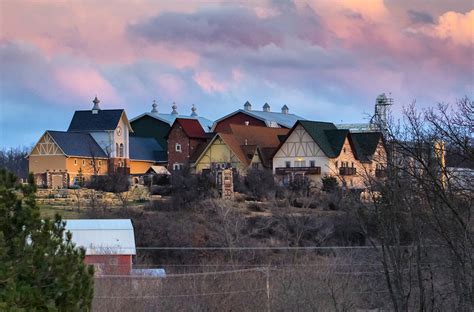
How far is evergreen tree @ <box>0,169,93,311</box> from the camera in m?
9.15

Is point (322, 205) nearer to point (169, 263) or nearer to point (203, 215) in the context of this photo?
point (203, 215)

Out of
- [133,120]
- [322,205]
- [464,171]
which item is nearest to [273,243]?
[322,205]

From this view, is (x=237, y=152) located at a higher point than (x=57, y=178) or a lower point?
higher

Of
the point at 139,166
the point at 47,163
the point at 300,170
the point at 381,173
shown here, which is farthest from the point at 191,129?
the point at 381,173

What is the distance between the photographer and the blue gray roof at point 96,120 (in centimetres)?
7580

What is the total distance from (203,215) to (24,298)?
39.0m

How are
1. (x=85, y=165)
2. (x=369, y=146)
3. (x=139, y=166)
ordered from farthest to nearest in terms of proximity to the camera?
(x=139, y=166)
(x=85, y=165)
(x=369, y=146)

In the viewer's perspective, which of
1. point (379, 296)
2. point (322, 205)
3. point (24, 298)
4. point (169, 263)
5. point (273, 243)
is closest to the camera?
point (24, 298)

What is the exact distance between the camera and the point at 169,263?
3838 cm

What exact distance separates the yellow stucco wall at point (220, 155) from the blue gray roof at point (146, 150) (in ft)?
24.1

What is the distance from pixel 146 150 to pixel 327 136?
19607 millimetres

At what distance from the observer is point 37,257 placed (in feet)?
30.7

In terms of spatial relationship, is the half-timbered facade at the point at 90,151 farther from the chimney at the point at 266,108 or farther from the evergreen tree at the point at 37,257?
the evergreen tree at the point at 37,257

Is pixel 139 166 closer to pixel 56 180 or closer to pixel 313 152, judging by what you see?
pixel 56 180
